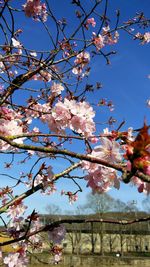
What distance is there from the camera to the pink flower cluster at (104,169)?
162 cm

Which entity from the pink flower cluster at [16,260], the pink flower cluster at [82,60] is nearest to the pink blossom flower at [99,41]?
the pink flower cluster at [82,60]

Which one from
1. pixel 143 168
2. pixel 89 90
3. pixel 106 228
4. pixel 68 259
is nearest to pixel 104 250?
pixel 106 228

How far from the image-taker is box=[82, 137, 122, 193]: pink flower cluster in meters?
1.62

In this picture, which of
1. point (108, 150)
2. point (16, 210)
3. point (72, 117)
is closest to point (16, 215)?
point (16, 210)

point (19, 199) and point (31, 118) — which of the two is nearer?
point (19, 199)

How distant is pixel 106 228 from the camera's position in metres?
48.2

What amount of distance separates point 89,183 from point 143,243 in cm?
4944

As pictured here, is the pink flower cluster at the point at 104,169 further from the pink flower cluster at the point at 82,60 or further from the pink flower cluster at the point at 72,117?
the pink flower cluster at the point at 82,60

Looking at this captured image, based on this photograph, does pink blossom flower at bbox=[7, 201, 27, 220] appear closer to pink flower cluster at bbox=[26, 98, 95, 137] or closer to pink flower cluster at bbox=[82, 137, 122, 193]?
pink flower cluster at bbox=[26, 98, 95, 137]

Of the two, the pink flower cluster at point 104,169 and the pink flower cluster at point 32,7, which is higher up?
the pink flower cluster at point 32,7

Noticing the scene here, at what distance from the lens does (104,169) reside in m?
1.82

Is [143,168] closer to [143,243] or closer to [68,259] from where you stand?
[68,259]

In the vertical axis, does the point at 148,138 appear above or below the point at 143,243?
below

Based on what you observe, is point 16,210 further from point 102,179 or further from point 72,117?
point 102,179
